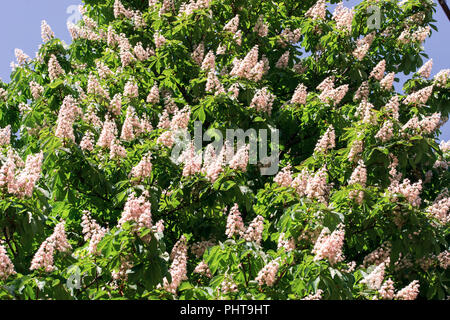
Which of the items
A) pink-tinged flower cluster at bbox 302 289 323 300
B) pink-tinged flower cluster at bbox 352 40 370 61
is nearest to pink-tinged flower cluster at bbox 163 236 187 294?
pink-tinged flower cluster at bbox 302 289 323 300

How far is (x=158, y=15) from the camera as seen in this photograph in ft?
32.6

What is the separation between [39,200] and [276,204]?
2.75 m

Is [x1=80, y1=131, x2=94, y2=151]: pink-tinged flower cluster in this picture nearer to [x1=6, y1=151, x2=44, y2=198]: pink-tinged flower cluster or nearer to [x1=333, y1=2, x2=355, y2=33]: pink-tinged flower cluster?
[x1=6, y1=151, x2=44, y2=198]: pink-tinged flower cluster

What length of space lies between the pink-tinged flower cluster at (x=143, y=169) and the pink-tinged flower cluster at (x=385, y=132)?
298cm

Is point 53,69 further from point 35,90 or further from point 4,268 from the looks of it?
point 4,268

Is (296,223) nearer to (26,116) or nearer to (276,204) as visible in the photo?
(276,204)

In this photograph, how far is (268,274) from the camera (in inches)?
221

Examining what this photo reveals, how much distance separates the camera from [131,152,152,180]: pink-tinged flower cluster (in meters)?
6.54

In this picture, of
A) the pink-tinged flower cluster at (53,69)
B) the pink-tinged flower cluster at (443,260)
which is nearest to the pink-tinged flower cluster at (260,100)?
the pink-tinged flower cluster at (53,69)

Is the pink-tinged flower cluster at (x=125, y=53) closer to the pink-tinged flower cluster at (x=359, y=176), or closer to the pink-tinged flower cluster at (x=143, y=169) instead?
the pink-tinged flower cluster at (x=143, y=169)

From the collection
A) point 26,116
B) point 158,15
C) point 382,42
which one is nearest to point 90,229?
point 26,116

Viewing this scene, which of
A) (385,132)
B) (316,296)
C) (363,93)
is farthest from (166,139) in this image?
(363,93)

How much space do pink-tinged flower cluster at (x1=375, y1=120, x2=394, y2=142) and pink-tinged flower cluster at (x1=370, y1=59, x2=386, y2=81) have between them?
2262mm

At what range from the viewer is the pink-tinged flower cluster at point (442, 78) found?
9473 mm
